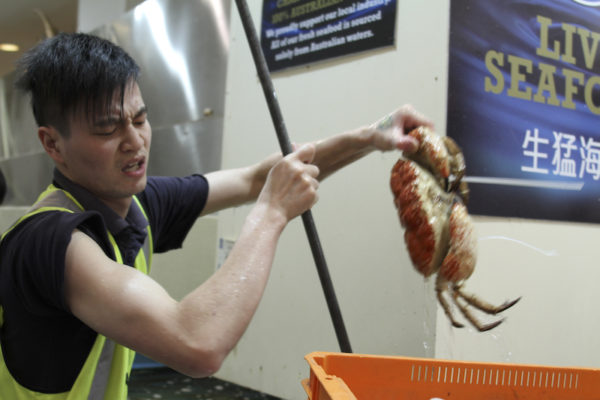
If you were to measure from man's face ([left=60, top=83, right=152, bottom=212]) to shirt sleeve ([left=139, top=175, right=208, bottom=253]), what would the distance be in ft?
0.93

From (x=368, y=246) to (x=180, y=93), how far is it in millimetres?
1580

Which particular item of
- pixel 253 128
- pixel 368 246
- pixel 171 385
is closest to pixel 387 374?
pixel 368 246

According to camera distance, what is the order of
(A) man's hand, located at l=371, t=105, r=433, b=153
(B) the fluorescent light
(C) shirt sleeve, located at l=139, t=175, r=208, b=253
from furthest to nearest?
1. (B) the fluorescent light
2. (C) shirt sleeve, located at l=139, t=175, r=208, b=253
3. (A) man's hand, located at l=371, t=105, r=433, b=153

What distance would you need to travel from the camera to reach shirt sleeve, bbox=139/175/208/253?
1381 millimetres

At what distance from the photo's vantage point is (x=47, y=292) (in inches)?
35.0

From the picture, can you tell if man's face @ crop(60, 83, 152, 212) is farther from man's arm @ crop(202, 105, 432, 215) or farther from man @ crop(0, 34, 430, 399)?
man's arm @ crop(202, 105, 432, 215)

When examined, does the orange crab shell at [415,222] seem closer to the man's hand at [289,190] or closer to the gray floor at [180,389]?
the man's hand at [289,190]

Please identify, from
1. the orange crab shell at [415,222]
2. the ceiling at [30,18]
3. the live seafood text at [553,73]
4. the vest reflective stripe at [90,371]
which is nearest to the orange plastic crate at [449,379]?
the orange crab shell at [415,222]

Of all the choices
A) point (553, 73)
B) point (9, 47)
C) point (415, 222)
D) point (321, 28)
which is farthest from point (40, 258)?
point (9, 47)

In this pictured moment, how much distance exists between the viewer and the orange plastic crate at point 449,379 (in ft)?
3.41

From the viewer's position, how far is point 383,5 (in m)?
1.86

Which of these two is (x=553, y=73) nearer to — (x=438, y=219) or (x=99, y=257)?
(x=438, y=219)

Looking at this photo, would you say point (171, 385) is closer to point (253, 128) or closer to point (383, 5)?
point (253, 128)

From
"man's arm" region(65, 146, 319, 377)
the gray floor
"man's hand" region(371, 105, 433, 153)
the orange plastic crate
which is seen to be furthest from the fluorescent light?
the orange plastic crate
